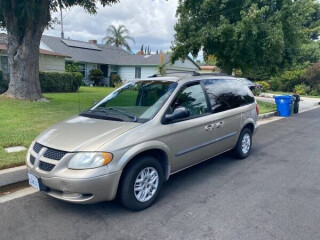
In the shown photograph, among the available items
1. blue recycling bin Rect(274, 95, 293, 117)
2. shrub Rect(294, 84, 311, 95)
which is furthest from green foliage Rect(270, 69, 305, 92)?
blue recycling bin Rect(274, 95, 293, 117)

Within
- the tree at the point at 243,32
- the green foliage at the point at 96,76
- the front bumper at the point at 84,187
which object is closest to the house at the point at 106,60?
the green foliage at the point at 96,76

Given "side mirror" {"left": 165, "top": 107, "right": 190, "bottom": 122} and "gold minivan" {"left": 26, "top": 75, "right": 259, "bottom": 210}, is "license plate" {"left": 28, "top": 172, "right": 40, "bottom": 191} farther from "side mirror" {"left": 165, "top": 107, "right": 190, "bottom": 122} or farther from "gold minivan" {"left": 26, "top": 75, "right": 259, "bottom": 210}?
"side mirror" {"left": 165, "top": 107, "right": 190, "bottom": 122}

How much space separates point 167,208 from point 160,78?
2.22m

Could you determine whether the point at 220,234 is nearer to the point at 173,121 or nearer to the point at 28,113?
the point at 173,121

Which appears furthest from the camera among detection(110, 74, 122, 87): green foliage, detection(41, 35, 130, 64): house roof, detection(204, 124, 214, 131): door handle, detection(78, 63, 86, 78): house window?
detection(110, 74, 122, 87): green foliage

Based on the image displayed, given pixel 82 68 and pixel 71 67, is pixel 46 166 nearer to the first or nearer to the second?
pixel 71 67

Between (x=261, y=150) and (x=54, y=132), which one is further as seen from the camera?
(x=261, y=150)

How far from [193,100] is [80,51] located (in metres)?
27.0

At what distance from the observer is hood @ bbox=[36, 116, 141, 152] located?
3262 millimetres

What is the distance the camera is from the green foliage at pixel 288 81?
3053 cm

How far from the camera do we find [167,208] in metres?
3.63

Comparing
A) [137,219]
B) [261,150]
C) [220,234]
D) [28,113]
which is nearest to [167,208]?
[137,219]

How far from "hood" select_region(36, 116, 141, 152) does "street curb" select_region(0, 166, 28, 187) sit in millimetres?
1010

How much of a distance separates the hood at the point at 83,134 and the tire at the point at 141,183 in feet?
1.57
